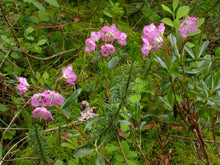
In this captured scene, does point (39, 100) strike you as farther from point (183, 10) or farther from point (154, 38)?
point (183, 10)

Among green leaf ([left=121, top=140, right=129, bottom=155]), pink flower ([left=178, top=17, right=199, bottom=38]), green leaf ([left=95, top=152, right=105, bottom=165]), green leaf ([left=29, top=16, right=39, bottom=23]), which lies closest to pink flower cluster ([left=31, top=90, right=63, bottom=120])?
green leaf ([left=95, top=152, right=105, bottom=165])

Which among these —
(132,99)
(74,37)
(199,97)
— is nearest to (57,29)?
(74,37)

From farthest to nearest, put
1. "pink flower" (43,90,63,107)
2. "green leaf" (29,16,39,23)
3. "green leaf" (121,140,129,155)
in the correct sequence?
"green leaf" (29,16,39,23) < "green leaf" (121,140,129,155) < "pink flower" (43,90,63,107)

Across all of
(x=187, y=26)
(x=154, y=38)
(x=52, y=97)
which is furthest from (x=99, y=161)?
(x=187, y=26)

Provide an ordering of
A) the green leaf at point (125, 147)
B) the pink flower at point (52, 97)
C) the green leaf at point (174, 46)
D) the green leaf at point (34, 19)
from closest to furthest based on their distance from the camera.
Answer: the pink flower at point (52, 97) → the green leaf at point (174, 46) → the green leaf at point (125, 147) → the green leaf at point (34, 19)

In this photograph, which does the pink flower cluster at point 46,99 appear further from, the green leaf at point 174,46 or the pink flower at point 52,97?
the green leaf at point 174,46

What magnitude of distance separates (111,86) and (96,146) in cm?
38

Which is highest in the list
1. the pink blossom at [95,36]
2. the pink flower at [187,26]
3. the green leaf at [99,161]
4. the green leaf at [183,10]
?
the green leaf at [183,10]

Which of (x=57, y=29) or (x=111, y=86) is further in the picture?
(x=57, y=29)

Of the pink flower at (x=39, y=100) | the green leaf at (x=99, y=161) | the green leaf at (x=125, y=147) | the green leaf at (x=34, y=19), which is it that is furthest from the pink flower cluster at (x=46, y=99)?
the green leaf at (x=34, y=19)

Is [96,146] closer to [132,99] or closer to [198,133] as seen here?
[132,99]

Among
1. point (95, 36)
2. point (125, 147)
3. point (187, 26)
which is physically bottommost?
point (125, 147)

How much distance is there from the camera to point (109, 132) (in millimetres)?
1357

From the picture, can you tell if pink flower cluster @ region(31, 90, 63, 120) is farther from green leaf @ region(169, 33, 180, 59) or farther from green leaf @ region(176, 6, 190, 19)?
green leaf @ region(176, 6, 190, 19)
